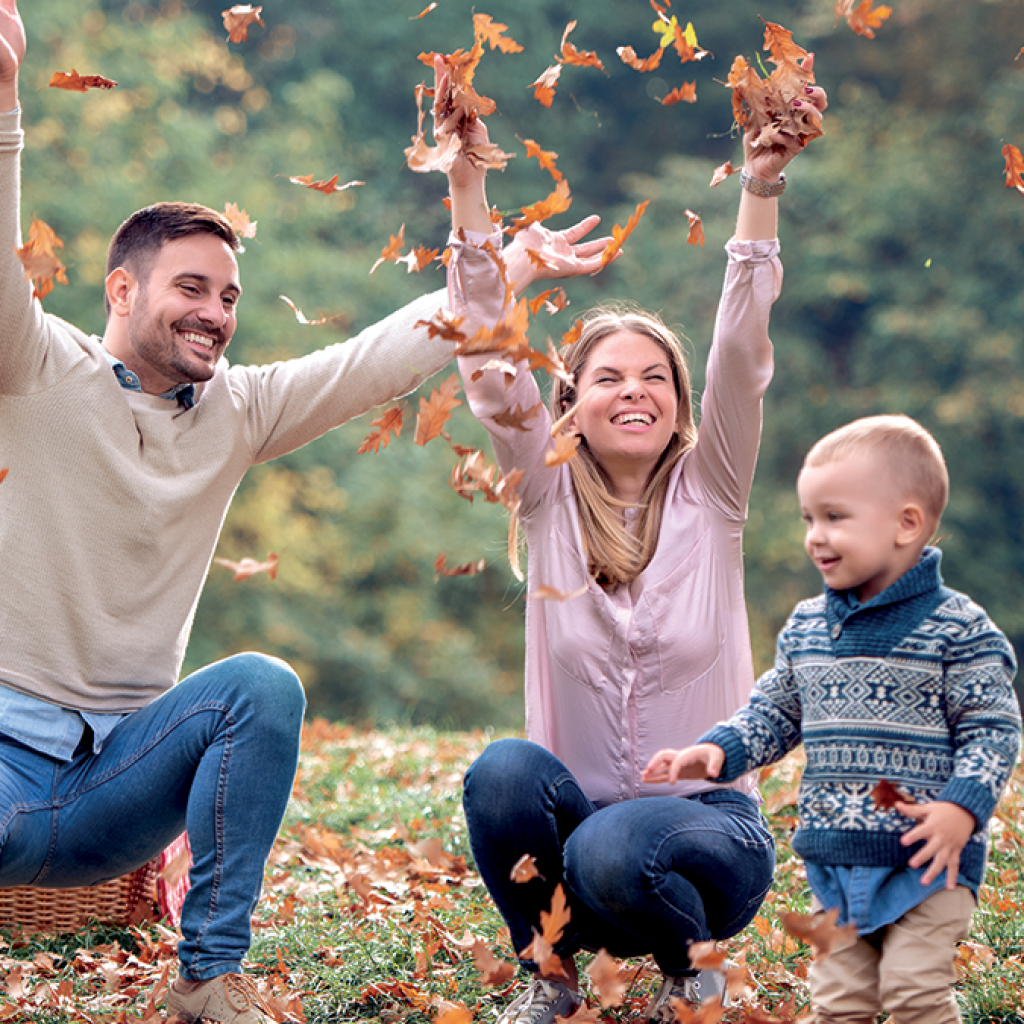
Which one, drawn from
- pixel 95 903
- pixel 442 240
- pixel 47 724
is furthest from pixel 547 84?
pixel 442 240

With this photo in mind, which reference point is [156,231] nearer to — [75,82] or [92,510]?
[75,82]

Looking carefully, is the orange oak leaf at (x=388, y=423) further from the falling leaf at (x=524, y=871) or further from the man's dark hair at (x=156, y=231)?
the falling leaf at (x=524, y=871)

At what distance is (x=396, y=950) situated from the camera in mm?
2924

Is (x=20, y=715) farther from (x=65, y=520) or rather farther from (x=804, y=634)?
(x=804, y=634)

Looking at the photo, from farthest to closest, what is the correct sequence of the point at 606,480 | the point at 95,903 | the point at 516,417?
1. the point at 95,903
2. the point at 606,480
3. the point at 516,417

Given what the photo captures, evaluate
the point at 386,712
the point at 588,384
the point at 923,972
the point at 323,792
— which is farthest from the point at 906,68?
the point at 923,972

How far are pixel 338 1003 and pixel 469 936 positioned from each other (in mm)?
410

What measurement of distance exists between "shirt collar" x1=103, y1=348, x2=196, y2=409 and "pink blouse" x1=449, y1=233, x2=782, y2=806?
644 mm

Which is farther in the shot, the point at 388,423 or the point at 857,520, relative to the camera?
the point at 388,423

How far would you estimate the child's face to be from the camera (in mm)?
1982

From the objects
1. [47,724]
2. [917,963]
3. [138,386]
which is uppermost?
[138,386]

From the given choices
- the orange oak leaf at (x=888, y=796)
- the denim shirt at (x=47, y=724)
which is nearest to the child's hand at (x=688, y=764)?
the orange oak leaf at (x=888, y=796)

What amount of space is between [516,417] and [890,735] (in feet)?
2.80

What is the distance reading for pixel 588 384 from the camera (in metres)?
2.62
